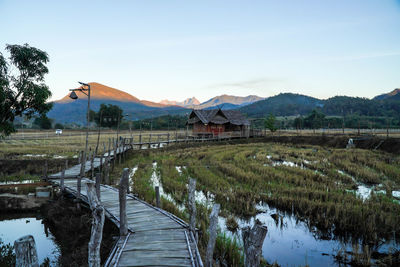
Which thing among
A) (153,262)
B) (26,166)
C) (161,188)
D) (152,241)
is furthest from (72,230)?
(26,166)

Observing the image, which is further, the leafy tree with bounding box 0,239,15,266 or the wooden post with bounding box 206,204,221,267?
the leafy tree with bounding box 0,239,15,266

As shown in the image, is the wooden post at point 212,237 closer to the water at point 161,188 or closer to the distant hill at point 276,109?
the water at point 161,188

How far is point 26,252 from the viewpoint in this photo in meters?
2.36

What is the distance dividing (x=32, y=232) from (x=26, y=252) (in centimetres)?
972

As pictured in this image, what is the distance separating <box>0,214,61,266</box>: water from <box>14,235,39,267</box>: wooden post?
6.32 meters

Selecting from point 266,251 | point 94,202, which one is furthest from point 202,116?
point 94,202

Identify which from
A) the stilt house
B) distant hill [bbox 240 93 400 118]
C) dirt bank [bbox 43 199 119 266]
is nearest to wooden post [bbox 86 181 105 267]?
dirt bank [bbox 43 199 119 266]

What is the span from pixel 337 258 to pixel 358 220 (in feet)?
7.60

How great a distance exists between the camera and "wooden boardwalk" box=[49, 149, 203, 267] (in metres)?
5.36

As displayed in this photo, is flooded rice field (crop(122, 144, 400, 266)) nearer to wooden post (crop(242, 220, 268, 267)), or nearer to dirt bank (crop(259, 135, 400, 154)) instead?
wooden post (crop(242, 220, 268, 267))

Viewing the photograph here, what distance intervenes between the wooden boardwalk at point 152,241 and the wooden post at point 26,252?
126 inches

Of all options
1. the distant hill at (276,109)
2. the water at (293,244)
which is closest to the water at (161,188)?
the water at (293,244)

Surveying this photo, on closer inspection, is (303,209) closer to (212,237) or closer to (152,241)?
(212,237)

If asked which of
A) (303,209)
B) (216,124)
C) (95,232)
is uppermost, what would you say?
(216,124)
